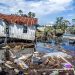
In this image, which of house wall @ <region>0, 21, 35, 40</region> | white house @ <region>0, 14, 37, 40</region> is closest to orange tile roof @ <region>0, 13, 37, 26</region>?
white house @ <region>0, 14, 37, 40</region>

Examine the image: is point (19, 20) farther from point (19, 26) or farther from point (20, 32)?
point (20, 32)

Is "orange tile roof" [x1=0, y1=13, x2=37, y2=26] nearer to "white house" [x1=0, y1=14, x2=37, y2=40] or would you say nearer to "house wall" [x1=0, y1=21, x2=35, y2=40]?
"white house" [x1=0, y1=14, x2=37, y2=40]

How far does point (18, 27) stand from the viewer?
1706 inches

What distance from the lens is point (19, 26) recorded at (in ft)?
142

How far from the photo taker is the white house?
139ft

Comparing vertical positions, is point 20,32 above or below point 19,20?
below

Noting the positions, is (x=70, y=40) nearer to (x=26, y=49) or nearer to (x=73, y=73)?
(x=26, y=49)

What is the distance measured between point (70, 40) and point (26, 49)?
21077 millimetres

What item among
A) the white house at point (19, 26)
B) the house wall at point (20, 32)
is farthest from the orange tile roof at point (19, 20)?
the house wall at point (20, 32)

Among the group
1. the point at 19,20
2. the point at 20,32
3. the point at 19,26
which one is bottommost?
the point at 20,32

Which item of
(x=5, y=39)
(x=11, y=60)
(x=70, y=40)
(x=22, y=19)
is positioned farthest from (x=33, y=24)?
(x=11, y=60)

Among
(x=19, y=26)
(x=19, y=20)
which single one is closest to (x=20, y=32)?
(x=19, y=26)

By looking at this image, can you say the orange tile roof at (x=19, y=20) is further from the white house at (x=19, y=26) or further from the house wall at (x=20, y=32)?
the house wall at (x=20, y=32)

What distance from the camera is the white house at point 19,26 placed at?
4238 cm
